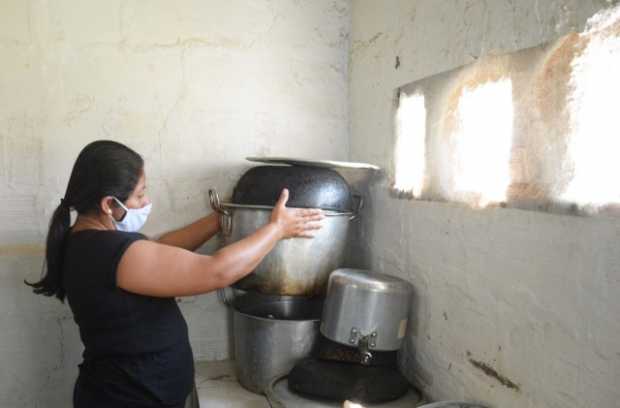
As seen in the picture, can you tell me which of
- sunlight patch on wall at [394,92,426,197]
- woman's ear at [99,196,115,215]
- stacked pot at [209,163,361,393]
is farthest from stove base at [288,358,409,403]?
woman's ear at [99,196,115,215]

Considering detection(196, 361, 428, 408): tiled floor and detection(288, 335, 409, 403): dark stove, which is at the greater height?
detection(288, 335, 409, 403): dark stove

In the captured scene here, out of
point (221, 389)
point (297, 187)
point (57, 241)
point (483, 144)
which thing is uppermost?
point (483, 144)

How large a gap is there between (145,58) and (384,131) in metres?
0.87

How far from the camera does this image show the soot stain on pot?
102 centimetres

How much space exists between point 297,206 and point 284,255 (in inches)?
5.9

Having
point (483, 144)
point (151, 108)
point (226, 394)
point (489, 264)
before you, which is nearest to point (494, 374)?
point (489, 264)

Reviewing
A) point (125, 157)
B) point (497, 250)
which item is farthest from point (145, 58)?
point (497, 250)

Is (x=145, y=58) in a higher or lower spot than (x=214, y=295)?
higher

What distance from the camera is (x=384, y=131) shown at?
5.31ft

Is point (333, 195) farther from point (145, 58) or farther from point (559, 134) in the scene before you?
point (145, 58)

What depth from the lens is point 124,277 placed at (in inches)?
44.5

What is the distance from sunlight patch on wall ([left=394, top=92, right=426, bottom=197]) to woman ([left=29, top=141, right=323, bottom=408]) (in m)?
0.39

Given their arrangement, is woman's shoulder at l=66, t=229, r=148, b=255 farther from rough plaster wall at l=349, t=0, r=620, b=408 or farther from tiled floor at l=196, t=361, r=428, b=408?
rough plaster wall at l=349, t=0, r=620, b=408

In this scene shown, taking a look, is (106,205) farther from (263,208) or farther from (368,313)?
(368,313)
